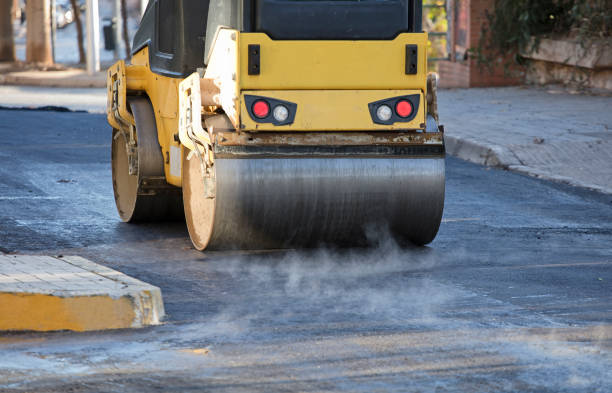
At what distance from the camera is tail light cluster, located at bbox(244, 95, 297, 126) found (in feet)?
22.7

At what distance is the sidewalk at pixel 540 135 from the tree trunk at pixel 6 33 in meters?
13.4

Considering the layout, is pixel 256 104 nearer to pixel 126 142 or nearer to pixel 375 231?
pixel 375 231

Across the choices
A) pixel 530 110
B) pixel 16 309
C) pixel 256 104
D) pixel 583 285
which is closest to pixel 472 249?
pixel 583 285

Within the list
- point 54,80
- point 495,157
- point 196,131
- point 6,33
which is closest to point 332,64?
point 196,131

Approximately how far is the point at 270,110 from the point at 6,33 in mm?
22951

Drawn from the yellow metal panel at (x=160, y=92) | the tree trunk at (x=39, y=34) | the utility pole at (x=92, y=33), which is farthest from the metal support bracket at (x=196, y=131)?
the tree trunk at (x=39, y=34)

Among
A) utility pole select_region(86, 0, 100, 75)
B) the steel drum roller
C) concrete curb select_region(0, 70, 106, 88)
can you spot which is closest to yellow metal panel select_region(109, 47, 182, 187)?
the steel drum roller

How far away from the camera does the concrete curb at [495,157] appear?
1129 centimetres

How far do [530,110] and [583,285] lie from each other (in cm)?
1043

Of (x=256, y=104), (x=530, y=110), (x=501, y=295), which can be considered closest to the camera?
(x=501, y=295)

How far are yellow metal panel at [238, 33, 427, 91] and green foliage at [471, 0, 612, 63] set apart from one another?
1284 centimetres

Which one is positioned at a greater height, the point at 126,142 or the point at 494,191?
the point at 126,142

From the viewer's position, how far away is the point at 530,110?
16734 mm

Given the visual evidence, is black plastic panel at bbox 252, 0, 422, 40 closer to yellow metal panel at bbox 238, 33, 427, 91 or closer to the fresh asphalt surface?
yellow metal panel at bbox 238, 33, 427, 91
